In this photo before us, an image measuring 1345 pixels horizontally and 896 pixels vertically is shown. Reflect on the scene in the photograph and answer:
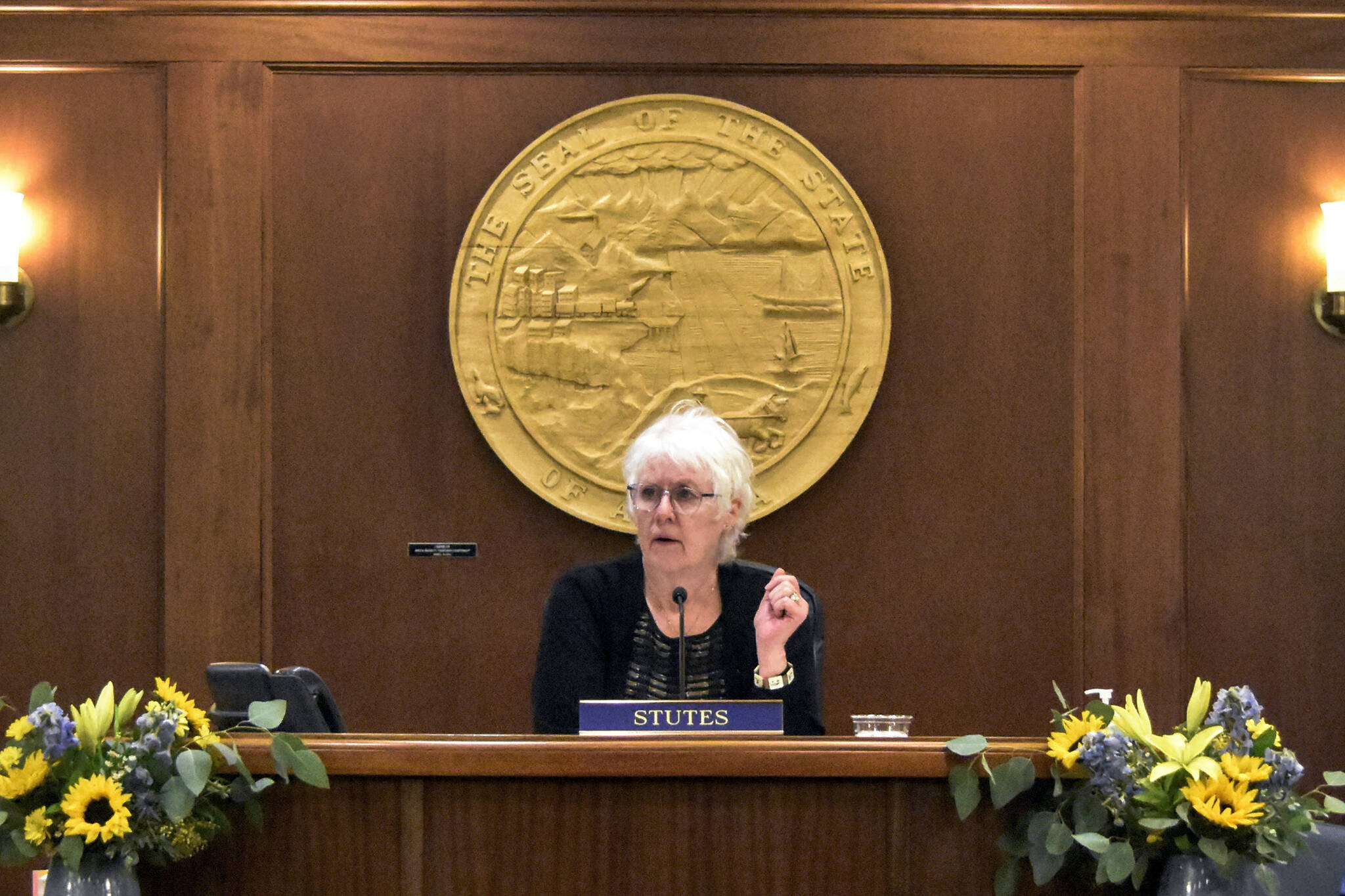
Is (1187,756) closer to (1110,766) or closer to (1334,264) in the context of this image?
(1110,766)

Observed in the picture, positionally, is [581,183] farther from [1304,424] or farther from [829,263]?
[1304,424]

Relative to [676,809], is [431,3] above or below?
above

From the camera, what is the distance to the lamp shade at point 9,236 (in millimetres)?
3582

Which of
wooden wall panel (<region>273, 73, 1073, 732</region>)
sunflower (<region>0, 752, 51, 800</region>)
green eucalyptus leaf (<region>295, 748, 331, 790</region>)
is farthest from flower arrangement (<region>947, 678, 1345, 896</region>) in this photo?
wooden wall panel (<region>273, 73, 1073, 732</region>)

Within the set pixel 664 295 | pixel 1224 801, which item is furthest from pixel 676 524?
pixel 1224 801

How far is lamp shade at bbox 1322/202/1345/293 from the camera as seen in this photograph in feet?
11.8

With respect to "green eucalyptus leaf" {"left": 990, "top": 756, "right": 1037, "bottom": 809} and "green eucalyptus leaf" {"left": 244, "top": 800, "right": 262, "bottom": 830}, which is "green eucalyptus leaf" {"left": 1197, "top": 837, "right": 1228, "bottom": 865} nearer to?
"green eucalyptus leaf" {"left": 990, "top": 756, "right": 1037, "bottom": 809}

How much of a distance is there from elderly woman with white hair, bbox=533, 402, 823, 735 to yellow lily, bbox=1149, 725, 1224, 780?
92 cm

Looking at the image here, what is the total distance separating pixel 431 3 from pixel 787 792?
259 cm

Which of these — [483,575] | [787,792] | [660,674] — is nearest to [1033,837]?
[787,792]

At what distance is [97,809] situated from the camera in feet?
5.49

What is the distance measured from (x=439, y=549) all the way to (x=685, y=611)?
1.13m

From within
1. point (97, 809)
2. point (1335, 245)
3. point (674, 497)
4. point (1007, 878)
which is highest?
point (1335, 245)

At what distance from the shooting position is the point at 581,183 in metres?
3.67
